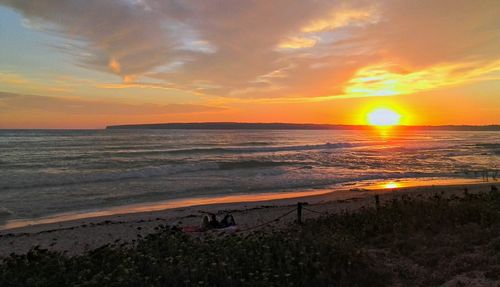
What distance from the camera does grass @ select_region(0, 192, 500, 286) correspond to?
5.27 m

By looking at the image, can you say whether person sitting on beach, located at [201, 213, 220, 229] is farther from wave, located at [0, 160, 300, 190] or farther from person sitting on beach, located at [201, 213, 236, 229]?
wave, located at [0, 160, 300, 190]

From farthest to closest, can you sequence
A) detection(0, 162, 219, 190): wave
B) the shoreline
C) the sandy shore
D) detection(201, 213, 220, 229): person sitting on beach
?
detection(0, 162, 219, 190): wave
the shoreline
detection(201, 213, 220, 229): person sitting on beach
the sandy shore

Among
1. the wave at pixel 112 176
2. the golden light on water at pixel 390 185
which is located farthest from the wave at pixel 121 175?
the golden light on water at pixel 390 185

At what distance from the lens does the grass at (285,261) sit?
17.3ft

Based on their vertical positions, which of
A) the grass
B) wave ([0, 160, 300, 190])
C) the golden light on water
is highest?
the grass

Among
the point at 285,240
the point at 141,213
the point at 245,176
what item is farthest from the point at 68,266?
the point at 245,176

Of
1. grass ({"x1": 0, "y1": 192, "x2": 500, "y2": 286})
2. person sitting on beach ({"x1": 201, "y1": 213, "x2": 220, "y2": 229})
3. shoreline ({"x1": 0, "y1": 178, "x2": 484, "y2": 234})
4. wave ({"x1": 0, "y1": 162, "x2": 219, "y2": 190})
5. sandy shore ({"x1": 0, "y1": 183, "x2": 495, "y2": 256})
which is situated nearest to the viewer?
grass ({"x1": 0, "y1": 192, "x2": 500, "y2": 286})

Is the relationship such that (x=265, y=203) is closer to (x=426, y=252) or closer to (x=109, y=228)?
(x=109, y=228)

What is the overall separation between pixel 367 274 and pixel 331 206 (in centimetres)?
928

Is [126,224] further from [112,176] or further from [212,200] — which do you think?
[112,176]

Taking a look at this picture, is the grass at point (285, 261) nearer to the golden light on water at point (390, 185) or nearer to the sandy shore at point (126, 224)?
the sandy shore at point (126, 224)

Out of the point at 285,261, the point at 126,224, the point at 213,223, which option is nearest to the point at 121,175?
the point at 126,224

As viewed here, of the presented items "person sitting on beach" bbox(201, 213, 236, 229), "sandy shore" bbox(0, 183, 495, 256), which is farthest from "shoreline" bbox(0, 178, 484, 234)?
"person sitting on beach" bbox(201, 213, 236, 229)

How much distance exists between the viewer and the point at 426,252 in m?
6.54
